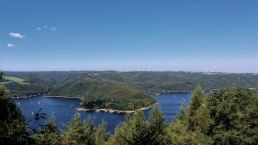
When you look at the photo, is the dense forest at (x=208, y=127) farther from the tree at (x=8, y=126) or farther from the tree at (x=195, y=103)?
the tree at (x=8, y=126)

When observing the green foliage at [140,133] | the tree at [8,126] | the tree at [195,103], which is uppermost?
the tree at [8,126]

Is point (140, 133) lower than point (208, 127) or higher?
lower

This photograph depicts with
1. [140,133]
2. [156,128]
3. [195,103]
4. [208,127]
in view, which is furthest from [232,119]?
[195,103]

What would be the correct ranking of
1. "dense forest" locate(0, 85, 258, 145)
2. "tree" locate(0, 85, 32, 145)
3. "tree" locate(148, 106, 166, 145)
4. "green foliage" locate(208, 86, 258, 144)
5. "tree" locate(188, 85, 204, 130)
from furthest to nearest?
1. "tree" locate(188, 85, 204, 130)
2. "green foliage" locate(208, 86, 258, 144)
3. "tree" locate(148, 106, 166, 145)
4. "dense forest" locate(0, 85, 258, 145)
5. "tree" locate(0, 85, 32, 145)

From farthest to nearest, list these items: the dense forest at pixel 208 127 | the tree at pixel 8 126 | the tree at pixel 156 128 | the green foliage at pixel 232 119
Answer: the green foliage at pixel 232 119 → the tree at pixel 156 128 → the dense forest at pixel 208 127 → the tree at pixel 8 126

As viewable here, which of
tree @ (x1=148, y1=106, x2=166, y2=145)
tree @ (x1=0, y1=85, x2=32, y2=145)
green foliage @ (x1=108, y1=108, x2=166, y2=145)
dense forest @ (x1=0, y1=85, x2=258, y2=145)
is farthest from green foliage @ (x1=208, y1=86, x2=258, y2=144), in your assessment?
tree @ (x1=0, y1=85, x2=32, y2=145)

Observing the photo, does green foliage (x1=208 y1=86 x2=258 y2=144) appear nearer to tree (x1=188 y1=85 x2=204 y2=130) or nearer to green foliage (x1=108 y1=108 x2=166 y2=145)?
green foliage (x1=108 y1=108 x2=166 y2=145)

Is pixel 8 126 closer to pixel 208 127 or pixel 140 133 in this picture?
pixel 140 133

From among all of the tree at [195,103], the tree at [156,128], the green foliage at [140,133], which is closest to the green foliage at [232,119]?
the tree at [156,128]

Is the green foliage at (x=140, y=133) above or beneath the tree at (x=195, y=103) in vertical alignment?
beneath

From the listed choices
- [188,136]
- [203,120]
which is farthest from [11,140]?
[203,120]

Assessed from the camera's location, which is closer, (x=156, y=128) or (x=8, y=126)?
(x=8, y=126)
